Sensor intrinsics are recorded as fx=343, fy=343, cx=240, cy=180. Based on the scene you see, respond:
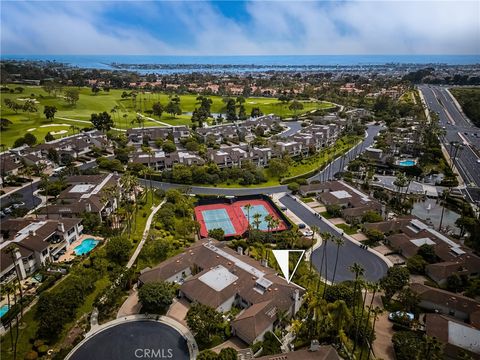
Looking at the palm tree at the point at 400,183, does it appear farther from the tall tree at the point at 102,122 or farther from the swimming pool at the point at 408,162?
the tall tree at the point at 102,122

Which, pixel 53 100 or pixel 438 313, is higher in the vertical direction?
pixel 53 100

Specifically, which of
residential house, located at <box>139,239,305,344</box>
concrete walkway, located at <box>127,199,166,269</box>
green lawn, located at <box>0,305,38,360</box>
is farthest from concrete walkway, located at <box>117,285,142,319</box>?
green lawn, located at <box>0,305,38,360</box>

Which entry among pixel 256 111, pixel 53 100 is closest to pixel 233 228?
pixel 256 111

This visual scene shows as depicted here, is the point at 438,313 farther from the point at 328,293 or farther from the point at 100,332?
the point at 100,332

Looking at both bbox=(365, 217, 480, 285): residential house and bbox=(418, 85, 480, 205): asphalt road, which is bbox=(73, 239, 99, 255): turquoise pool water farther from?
bbox=(418, 85, 480, 205): asphalt road

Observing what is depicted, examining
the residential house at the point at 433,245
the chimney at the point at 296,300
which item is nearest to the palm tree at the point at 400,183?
the residential house at the point at 433,245

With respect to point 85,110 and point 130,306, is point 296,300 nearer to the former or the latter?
point 130,306
